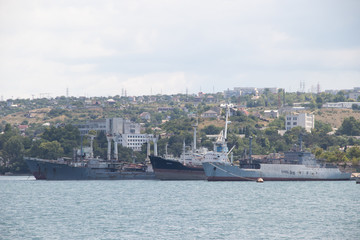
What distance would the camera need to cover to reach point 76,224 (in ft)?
226

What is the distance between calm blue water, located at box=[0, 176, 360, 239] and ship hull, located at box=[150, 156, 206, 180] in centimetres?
3354

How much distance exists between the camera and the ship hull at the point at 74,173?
149 metres

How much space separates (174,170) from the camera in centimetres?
14425

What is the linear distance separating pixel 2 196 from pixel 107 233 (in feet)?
143

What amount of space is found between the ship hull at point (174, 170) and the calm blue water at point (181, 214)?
33536 millimetres

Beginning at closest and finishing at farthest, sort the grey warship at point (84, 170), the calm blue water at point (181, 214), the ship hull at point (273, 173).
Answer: the calm blue water at point (181, 214), the ship hull at point (273, 173), the grey warship at point (84, 170)

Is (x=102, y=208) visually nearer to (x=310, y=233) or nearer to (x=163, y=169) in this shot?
(x=310, y=233)

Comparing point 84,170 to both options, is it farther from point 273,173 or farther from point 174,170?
point 273,173

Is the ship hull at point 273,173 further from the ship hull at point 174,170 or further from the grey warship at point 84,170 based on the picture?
the grey warship at point 84,170

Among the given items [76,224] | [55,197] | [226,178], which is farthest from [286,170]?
[76,224]

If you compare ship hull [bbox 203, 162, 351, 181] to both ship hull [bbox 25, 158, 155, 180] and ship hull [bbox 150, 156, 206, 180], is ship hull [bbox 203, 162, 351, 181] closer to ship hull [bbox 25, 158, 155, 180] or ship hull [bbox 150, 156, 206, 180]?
ship hull [bbox 150, 156, 206, 180]

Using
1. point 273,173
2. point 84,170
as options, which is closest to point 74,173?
point 84,170

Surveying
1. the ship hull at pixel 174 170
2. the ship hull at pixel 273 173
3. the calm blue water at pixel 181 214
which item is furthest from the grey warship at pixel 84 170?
the calm blue water at pixel 181 214

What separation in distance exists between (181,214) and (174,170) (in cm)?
6789
